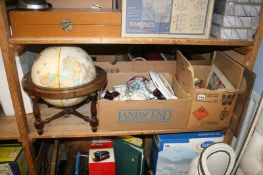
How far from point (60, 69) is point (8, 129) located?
0.50 metres

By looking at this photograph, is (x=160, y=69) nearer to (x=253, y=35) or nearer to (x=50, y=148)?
(x=253, y=35)

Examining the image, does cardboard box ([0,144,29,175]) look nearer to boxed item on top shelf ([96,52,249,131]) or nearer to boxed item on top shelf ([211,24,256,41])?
boxed item on top shelf ([96,52,249,131])

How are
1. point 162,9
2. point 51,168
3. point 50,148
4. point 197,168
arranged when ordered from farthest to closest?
point 50,148, point 51,168, point 197,168, point 162,9

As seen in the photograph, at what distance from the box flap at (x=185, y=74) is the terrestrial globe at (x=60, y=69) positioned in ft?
1.71

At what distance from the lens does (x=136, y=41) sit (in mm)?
1007

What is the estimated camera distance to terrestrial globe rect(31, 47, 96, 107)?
97cm

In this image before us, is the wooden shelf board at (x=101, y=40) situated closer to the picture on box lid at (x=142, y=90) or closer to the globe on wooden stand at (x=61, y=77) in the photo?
the globe on wooden stand at (x=61, y=77)

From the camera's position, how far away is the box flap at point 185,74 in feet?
3.63

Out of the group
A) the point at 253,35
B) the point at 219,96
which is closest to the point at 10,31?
the point at 219,96


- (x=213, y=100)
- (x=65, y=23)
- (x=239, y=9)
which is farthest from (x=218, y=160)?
(x=65, y=23)

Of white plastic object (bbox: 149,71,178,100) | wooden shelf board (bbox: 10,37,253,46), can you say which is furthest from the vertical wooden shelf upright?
white plastic object (bbox: 149,71,178,100)

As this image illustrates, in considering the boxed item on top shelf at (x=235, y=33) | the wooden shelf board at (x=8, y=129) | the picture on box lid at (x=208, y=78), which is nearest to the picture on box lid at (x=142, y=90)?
the picture on box lid at (x=208, y=78)

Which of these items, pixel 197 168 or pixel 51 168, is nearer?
pixel 197 168

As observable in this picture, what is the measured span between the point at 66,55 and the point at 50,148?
3.43 feet
